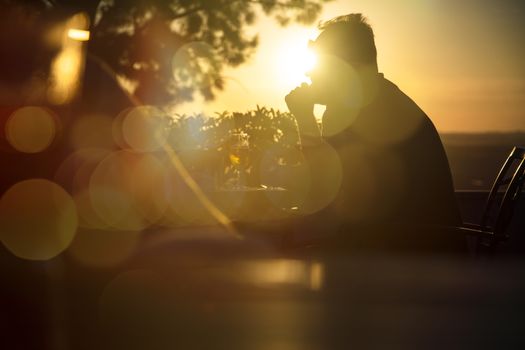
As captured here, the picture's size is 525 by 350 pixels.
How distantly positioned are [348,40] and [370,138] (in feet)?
1.37

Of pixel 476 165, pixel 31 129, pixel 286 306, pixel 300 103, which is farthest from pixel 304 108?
pixel 476 165

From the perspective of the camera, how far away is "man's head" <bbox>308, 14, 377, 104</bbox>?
3.55 meters

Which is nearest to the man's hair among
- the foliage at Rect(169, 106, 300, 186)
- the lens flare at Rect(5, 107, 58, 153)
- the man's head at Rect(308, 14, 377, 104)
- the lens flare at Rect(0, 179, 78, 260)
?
the man's head at Rect(308, 14, 377, 104)

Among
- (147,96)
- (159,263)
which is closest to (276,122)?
(159,263)

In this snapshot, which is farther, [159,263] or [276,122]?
[276,122]

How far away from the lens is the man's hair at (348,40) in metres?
3.57

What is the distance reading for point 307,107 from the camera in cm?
379

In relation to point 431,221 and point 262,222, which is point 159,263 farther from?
point 431,221

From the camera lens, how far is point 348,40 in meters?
3.61

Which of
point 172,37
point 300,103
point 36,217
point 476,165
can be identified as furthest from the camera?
point 476,165

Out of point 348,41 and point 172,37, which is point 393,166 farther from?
point 172,37

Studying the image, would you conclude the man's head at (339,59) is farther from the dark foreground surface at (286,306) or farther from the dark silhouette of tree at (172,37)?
the dark silhouette of tree at (172,37)

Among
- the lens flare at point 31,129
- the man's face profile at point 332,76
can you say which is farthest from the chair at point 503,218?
the lens flare at point 31,129

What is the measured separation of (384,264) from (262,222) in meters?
0.89
